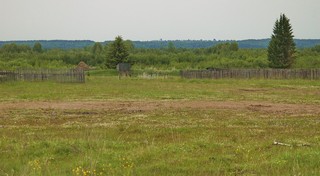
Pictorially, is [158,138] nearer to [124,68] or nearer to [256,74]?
[256,74]

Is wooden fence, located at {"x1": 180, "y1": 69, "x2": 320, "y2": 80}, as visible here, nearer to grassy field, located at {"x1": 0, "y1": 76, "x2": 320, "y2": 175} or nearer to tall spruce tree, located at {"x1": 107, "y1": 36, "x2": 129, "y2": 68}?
tall spruce tree, located at {"x1": 107, "y1": 36, "x2": 129, "y2": 68}

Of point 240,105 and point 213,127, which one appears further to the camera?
point 240,105

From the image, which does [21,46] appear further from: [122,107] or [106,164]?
[106,164]

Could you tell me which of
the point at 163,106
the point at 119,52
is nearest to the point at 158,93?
the point at 163,106

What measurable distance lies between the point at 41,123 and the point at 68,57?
113840 mm

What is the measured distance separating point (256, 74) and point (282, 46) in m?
19.8

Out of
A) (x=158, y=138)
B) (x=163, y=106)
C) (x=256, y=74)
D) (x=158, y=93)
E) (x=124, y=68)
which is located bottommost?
(x=256, y=74)

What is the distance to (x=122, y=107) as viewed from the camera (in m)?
23.5

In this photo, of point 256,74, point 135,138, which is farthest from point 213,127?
point 256,74

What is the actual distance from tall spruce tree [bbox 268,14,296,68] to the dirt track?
183 ft

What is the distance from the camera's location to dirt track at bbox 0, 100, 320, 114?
22.6 m

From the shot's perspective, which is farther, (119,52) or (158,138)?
(119,52)

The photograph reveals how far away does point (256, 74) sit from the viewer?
61625 millimetres

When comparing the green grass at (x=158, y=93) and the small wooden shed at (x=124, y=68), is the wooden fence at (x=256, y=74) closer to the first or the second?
the small wooden shed at (x=124, y=68)
